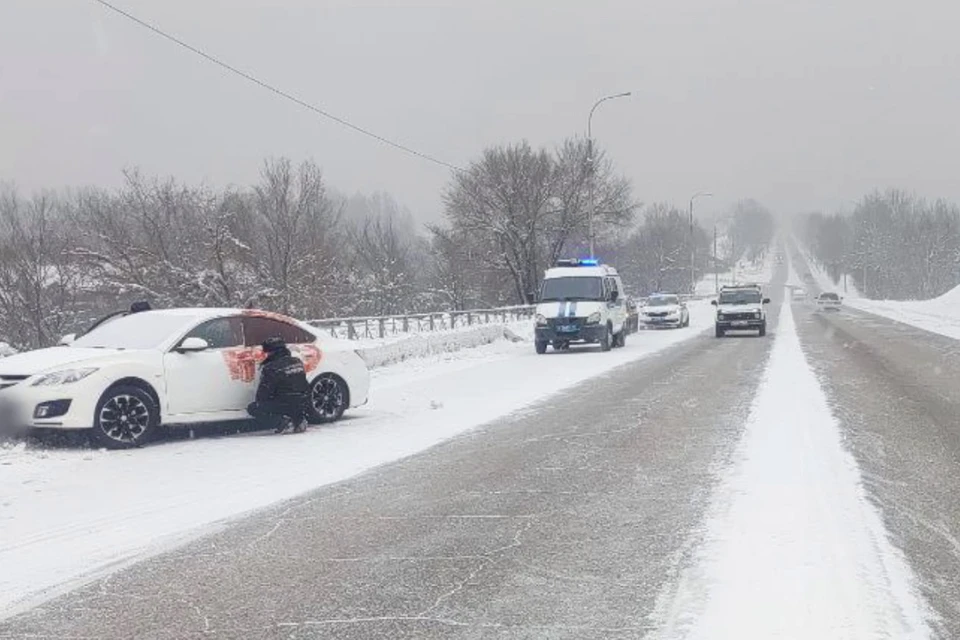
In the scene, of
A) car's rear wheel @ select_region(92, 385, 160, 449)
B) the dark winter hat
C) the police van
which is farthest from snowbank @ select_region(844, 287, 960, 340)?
car's rear wheel @ select_region(92, 385, 160, 449)

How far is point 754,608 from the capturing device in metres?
4.49

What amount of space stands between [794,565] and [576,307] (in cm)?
2053

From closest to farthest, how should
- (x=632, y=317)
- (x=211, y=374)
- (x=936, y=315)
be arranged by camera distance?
(x=211, y=374), (x=632, y=317), (x=936, y=315)

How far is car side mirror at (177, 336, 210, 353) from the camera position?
34.1 feet

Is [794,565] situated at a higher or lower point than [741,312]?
lower

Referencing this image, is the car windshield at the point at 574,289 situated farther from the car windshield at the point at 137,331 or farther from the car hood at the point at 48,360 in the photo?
the car hood at the point at 48,360

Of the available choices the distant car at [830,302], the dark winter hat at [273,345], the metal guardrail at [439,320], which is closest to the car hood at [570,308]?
the metal guardrail at [439,320]

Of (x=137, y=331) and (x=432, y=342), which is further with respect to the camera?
(x=432, y=342)

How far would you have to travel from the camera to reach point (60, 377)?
9.39 meters

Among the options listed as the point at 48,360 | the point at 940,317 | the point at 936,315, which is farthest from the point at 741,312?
the point at 48,360

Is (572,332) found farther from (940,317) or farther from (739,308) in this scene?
(940,317)

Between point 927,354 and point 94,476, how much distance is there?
67.4 feet

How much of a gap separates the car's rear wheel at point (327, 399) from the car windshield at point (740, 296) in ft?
76.8

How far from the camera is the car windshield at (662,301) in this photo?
42006 mm
